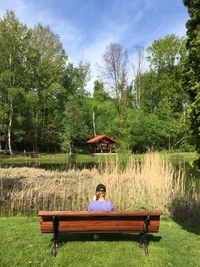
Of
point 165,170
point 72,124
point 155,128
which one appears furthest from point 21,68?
point 165,170

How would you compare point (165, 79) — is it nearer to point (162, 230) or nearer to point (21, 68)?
point (21, 68)

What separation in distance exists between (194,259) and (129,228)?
1.07 meters

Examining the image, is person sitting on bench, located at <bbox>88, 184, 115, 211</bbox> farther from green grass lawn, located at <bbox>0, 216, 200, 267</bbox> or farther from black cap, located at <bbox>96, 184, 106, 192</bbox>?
green grass lawn, located at <bbox>0, 216, 200, 267</bbox>

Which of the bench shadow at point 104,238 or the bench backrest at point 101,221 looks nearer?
the bench backrest at point 101,221

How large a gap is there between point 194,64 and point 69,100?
41.4 metres

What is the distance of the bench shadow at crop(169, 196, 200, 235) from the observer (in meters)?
8.91

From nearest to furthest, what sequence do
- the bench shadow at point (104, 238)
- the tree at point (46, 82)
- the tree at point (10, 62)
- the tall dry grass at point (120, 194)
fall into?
the bench shadow at point (104, 238) < the tall dry grass at point (120, 194) < the tree at point (10, 62) < the tree at point (46, 82)

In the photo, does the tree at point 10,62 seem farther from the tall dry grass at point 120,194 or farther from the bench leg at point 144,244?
the bench leg at point 144,244

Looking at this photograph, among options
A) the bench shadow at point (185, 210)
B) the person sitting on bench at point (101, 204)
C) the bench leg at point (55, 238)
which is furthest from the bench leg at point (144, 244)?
the bench shadow at point (185, 210)

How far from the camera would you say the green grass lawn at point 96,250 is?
5.20m

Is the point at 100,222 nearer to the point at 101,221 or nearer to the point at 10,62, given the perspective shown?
the point at 101,221

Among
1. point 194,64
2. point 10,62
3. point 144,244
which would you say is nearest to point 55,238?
point 144,244

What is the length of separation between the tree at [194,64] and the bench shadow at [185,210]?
2743mm

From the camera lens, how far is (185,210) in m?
9.08
